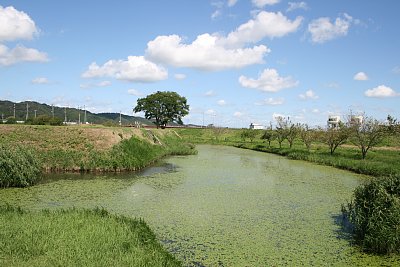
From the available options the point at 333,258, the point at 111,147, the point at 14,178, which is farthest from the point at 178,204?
the point at 111,147

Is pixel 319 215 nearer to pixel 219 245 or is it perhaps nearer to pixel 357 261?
pixel 357 261

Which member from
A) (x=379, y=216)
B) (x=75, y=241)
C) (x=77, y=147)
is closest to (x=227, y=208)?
(x=379, y=216)

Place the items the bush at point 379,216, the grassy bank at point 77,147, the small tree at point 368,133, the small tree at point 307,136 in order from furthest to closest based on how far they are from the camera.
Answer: the small tree at point 307,136 → the small tree at point 368,133 → the grassy bank at point 77,147 → the bush at point 379,216

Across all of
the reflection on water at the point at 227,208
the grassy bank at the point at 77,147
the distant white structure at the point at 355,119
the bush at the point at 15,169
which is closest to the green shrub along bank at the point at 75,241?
the reflection on water at the point at 227,208

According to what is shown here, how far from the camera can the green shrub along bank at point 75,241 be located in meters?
7.74

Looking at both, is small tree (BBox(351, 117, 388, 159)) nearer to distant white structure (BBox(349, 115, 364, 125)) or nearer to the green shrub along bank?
distant white structure (BBox(349, 115, 364, 125))

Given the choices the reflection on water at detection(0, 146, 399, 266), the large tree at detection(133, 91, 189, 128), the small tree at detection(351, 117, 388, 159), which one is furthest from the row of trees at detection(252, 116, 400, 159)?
the large tree at detection(133, 91, 189, 128)

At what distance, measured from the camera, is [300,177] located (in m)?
26.7

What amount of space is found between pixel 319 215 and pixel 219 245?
6395 mm

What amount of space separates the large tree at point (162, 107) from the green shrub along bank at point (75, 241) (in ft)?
256

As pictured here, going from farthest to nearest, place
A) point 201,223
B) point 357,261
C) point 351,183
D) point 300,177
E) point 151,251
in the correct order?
point 300,177, point 351,183, point 201,223, point 357,261, point 151,251

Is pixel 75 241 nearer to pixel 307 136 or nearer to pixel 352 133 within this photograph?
pixel 352 133

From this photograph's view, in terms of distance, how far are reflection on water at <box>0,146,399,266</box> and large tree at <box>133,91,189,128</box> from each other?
63527 mm

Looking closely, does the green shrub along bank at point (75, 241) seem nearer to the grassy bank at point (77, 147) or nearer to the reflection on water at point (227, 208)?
the reflection on water at point (227, 208)
